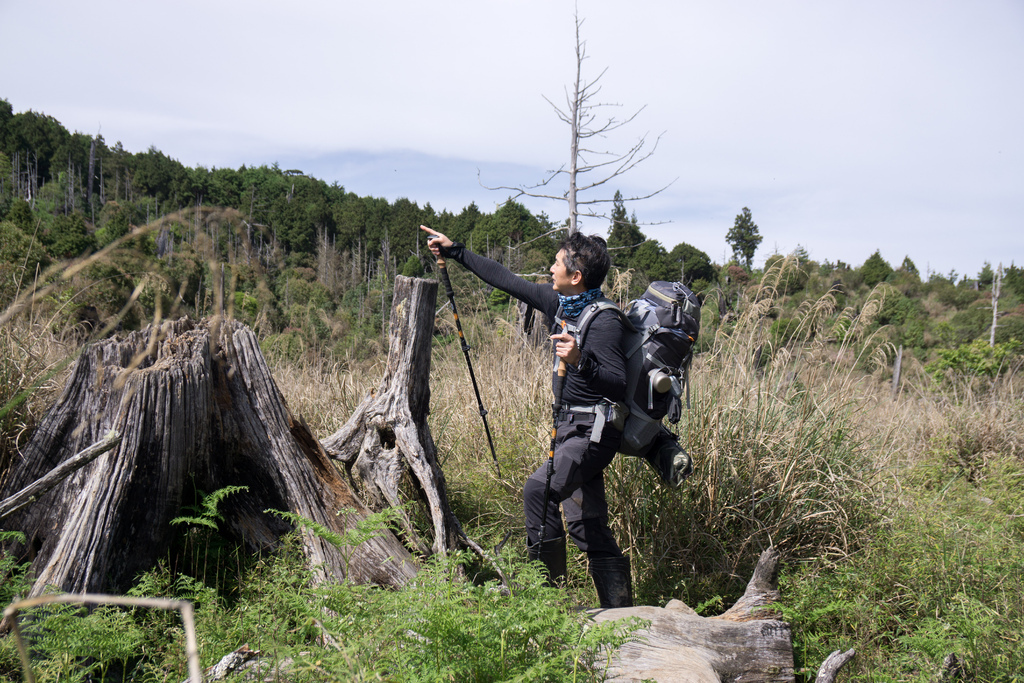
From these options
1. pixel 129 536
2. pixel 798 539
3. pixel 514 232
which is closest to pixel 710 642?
pixel 798 539

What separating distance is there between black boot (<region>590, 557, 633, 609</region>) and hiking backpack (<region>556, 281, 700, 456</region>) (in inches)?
26.2

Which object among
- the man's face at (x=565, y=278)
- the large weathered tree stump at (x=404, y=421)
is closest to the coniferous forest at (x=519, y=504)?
the large weathered tree stump at (x=404, y=421)

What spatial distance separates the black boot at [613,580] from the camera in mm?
3225

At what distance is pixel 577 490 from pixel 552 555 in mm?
379

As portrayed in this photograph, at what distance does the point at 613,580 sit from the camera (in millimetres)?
3230

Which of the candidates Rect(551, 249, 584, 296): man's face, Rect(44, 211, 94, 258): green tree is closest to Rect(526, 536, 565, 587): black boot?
Rect(551, 249, 584, 296): man's face

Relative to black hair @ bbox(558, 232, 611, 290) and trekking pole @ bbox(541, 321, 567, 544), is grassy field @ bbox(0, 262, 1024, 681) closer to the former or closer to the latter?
trekking pole @ bbox(541, 321, 567, 544)

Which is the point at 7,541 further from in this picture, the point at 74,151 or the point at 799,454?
the point at 74,151

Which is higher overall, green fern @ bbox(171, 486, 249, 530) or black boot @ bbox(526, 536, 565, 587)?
green fern @ bbox(171, 486, 249, 530)

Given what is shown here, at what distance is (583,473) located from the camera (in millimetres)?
3094

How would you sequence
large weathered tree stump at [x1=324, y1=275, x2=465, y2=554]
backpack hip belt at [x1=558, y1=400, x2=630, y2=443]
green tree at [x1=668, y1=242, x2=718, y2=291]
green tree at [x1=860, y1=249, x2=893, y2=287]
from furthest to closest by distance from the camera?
green tree at [x1=668, y1=242, x2=718, y2=291] < green tree at [x1=860, y1=249, x2=893, y2=287] < large weathered tree stump at [x1=324, y1=275, x2=465, y2=554] < backpack hip belt at [x1=558, y1=400, x2=630, y2=443]

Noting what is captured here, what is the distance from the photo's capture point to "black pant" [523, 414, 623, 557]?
10.1ft

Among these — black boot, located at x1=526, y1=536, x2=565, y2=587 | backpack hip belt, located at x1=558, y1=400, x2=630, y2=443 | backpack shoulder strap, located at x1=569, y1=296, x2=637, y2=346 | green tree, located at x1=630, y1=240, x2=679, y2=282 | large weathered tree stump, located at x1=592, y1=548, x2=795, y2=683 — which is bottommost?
large weathered tree stump, located at x1=592, y1=548, x2=795, y2=683

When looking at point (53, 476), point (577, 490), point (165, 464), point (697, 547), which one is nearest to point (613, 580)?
point (577, 490)
